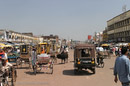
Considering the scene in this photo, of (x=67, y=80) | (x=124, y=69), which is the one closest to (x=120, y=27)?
(x=67, y=80)

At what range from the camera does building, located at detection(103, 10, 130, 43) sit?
5947cm

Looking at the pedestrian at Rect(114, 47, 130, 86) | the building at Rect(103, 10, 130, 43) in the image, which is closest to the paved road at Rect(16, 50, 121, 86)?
the pedestrian at Rect(114, 47, 130, 86)

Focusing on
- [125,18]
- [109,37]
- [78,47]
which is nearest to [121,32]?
[125,18]

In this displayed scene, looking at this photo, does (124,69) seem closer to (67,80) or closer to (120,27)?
(67,80)

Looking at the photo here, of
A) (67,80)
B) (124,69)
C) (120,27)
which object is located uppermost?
(120,27)

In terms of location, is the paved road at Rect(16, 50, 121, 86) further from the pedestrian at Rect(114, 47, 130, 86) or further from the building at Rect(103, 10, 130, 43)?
the building at Rect(103, 10, 130, 43)

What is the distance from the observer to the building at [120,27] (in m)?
59.5

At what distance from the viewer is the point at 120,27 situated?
66.7m

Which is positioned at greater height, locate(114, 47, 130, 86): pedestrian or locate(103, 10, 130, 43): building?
locate(103, 10, 130, 43): building

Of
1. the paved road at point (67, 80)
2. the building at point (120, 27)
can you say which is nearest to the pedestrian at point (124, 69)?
the paved road at point (67, 80)

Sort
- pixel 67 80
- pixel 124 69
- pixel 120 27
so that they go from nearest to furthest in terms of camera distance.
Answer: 1. pixel 124 69
2. pixel 67 80
3. pixel 120 27

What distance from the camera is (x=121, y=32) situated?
217 feet

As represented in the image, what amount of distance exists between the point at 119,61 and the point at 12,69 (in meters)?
4.74

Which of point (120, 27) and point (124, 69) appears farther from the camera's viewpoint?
point (120, 27)
